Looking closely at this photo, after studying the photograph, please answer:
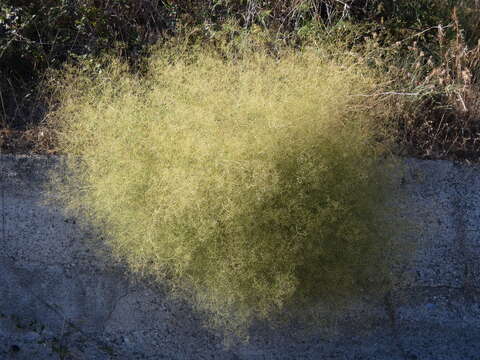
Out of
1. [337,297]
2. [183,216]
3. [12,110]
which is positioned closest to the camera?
[183,216]

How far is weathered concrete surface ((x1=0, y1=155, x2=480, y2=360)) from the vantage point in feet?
8.02

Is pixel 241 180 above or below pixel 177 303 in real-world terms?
above

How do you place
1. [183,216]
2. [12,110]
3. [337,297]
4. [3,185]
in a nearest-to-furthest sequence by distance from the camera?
[183,216] → [337,297] → [3,185] → [12,110]

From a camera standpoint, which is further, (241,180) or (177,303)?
(177,303)

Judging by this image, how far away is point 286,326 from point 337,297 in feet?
0.93

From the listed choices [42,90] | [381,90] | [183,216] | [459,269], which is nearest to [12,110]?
[42,90]

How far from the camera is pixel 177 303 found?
2479 millimetres

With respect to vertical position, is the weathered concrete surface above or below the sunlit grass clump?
below

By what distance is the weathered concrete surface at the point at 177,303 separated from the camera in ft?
8.02

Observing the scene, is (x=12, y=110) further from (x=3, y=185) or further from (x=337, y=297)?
(x=337, y=297)

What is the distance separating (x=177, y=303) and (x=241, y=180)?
0.78 m

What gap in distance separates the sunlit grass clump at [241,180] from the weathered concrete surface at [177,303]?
0.13 metres

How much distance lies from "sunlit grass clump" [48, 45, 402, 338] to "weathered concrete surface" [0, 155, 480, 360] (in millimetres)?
132

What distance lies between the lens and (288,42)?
9.12 ft
